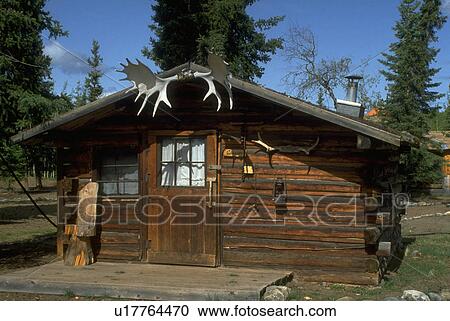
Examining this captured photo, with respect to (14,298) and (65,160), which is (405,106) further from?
(14,298)

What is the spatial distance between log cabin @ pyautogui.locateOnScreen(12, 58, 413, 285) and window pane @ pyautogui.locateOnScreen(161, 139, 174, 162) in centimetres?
2

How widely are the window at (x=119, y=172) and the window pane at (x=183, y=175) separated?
0.87 metres

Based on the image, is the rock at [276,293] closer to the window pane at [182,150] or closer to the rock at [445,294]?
the rock at [445,294]

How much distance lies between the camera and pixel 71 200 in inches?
398

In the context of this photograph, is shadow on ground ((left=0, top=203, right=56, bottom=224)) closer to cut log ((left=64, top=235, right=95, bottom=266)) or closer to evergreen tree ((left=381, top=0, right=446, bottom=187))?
cut log ((left=64, top=235, right=95, bottom=266))

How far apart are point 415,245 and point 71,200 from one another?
8.95 m

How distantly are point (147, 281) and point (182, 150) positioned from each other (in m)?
2.58

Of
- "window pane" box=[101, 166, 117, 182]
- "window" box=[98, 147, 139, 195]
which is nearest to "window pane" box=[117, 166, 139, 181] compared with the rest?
"window" box=[98, 147, 139, 195]

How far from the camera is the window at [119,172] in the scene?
9828 millimetres

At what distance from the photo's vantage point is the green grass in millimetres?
7852

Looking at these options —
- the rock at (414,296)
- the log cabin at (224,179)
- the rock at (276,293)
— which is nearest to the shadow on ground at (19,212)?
the log cabin at (224,179)

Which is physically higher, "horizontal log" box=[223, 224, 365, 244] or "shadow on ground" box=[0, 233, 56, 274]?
"horizontal log" box=[223, 224, 365, 244]

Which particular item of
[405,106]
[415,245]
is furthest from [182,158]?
[405,106]

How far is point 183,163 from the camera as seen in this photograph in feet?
30.9
